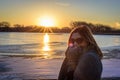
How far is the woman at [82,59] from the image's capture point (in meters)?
3.22

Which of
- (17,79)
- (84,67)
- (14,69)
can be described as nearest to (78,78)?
(84,67)

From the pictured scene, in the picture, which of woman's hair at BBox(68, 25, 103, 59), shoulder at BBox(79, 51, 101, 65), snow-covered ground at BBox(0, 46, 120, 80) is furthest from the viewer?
snow-covered ground at BBox(0, 46, 120, 80)

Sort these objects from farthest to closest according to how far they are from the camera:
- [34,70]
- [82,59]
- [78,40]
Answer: [34,70] < [78,40] < [82,59]

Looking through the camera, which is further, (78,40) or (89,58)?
(78,40)

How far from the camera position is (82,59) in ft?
10.6

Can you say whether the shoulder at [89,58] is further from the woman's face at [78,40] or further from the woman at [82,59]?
the woman's face at [78,40]

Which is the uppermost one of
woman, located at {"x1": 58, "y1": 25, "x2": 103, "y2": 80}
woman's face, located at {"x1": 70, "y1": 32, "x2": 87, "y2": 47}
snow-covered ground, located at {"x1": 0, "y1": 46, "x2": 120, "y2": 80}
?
woman's face, located at {"x1": 70, "y1": 32, "x2": 87, "y2": 47}

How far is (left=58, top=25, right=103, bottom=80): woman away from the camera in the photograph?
3.22 m

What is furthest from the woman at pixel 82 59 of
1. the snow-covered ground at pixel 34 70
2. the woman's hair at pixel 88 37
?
the snow-covered ground at pixel 34 70

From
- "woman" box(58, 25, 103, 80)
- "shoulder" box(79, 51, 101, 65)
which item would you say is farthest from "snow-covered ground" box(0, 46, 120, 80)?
"shoulder" box(79, 51, 101, 65)

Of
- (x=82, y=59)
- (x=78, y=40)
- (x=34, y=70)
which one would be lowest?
(x=34, y=70)

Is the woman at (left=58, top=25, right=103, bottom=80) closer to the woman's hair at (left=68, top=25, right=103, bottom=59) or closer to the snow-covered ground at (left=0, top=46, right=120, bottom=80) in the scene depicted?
the woman's hair at (left=68, top=25, right=103, bottom=59)

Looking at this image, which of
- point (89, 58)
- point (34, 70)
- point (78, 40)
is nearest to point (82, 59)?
point (89, 58)

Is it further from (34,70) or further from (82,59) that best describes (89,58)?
(34,70)
